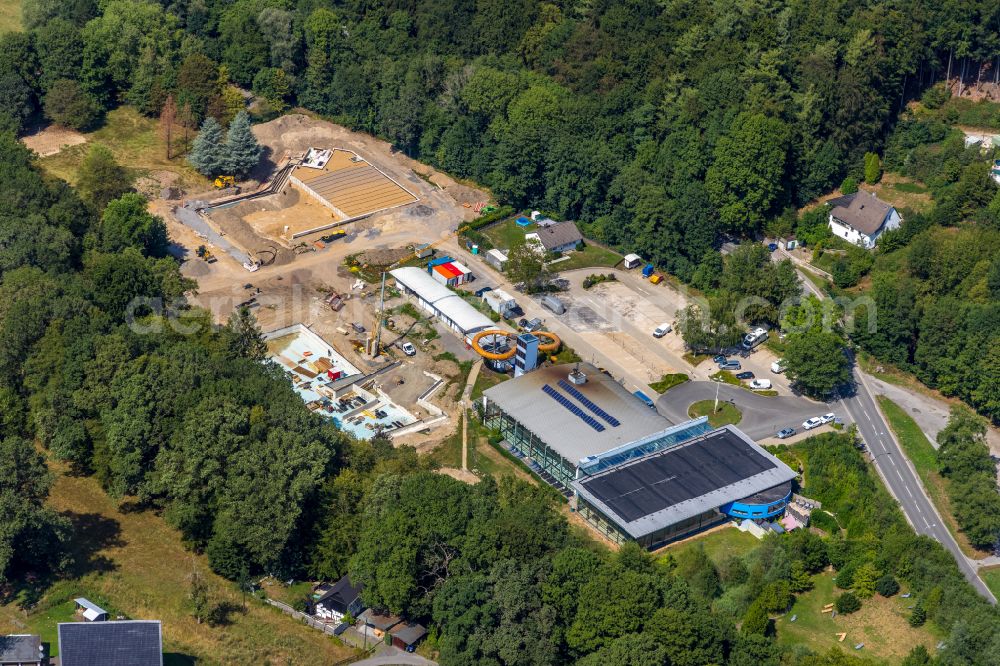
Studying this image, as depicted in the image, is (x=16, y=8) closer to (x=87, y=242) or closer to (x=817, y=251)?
(x=87, y=242)

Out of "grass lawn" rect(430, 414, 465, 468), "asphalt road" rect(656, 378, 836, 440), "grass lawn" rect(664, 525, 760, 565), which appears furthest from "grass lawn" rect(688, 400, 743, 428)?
"grass lawn" rect(430, 414, 465, 468)

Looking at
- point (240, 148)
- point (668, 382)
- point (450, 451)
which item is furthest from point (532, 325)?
point (240, 148)

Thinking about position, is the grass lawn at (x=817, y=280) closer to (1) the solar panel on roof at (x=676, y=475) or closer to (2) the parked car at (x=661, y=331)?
(2) the parked car at (x=661, y=331)

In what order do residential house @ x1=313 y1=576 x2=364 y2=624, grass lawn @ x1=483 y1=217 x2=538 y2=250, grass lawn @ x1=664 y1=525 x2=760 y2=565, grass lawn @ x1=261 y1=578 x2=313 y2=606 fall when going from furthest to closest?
grass lawn @ x1=483 y1=217 x2=538 y2=250 → grass lawn @ x1=664 y1=525 x2=760 y2=565 → grass lawn @ x1=261 y1=578 x2=313 y2=606 → residential house @ x1=313 y1=576 x2=364 y2=624

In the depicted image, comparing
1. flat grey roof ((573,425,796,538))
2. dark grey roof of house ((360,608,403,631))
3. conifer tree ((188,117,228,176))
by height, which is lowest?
dark grey roof of house ((360,608,403,631))

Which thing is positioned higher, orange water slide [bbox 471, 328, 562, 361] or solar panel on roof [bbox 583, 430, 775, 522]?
solar panel on roof [bbox 583, 430, 775, 522]

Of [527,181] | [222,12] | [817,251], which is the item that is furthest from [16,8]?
[817,251]

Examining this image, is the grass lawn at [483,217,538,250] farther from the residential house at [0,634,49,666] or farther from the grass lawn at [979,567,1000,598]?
the residential house at [0,634,49,666]
